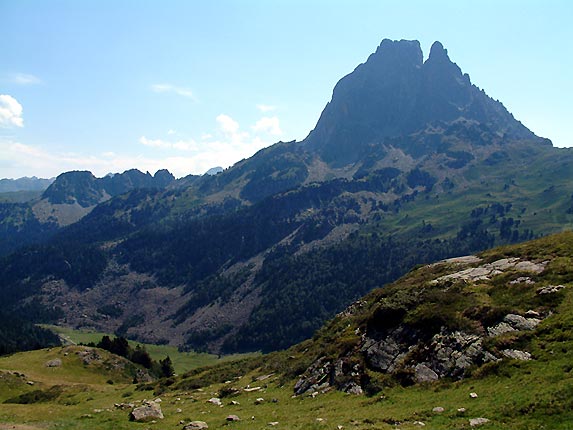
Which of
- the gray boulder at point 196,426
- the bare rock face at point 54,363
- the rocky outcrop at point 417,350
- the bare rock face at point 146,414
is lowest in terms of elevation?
the bare rock face at point 54,363

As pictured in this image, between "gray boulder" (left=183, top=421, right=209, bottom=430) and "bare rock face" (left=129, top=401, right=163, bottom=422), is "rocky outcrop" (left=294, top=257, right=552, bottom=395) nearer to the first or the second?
"gray boulder" (left=183, top=421, right=209, bottom=430)

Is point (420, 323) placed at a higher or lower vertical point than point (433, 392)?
higher

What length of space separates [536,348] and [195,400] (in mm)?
36403

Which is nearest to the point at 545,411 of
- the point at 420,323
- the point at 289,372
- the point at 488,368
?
the point at 488,368

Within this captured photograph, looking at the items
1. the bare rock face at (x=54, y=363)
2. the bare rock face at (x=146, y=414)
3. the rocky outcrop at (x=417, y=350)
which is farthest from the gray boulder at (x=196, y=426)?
the bare rock face at (x=54, y=363)

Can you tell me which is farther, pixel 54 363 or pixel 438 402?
pixel 54 363

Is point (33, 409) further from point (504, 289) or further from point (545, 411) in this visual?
point (504, 289)

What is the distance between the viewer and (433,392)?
3412 centimetres

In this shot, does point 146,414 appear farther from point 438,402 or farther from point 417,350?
point 417,350

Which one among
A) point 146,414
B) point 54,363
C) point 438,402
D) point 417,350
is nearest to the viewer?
point 438,402

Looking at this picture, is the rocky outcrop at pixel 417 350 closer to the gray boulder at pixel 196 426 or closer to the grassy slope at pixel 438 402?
the grassy slope at pixel 438 402

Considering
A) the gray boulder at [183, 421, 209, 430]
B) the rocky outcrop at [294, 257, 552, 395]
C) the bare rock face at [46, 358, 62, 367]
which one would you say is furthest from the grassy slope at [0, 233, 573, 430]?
the bare rock face at [46, 358, 62, 367]

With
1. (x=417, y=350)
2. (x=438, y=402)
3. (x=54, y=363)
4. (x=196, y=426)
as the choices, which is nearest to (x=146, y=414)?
(x=196, y=426)

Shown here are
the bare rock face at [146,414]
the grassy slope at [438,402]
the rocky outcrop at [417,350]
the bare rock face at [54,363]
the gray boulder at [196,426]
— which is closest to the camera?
the grassy slope at [438,402]
